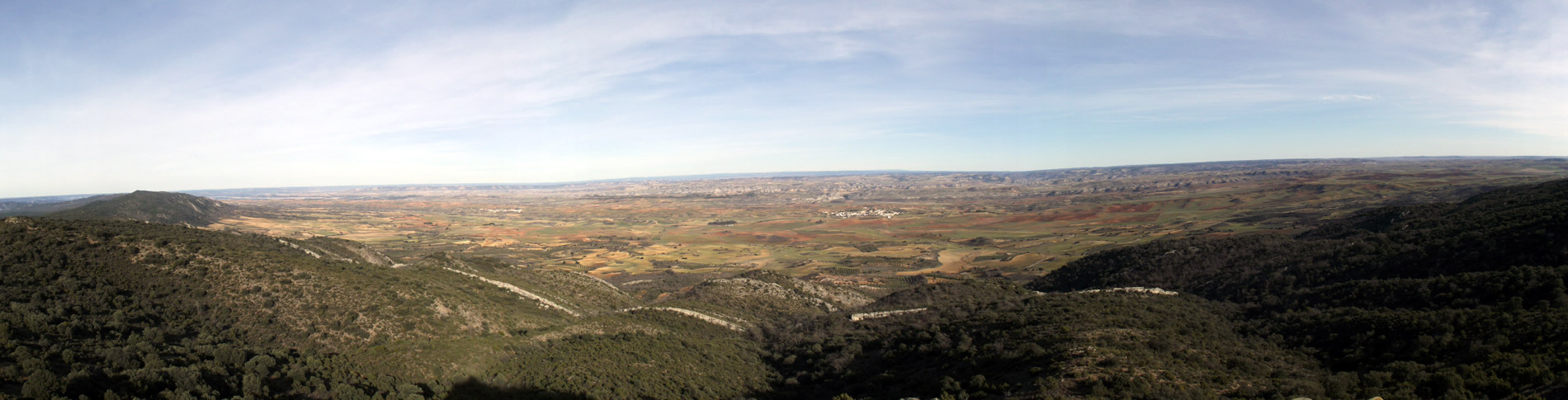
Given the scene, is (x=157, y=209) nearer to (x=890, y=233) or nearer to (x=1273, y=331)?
(x=890, y=233)

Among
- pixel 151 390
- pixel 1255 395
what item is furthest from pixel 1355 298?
pixel 151 390

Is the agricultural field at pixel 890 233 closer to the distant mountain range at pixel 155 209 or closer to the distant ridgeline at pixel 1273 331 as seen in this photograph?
the distant mountain range at pixel 155 209

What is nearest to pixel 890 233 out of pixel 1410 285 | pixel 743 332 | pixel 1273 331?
pixel 743 332

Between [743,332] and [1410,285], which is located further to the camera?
[743,332]

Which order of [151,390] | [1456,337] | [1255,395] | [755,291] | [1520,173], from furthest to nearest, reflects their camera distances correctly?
[1520,173] → [755,291] → [1456,337] → [1255,395] → [151,390]

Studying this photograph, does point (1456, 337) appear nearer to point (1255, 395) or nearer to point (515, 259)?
point (1255, 395)

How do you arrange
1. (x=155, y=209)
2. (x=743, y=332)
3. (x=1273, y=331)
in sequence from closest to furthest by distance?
1. (x=1273, y=331)
2. (x=743, y=332)
3. (x=155, y=209)

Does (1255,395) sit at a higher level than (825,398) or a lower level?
higher
